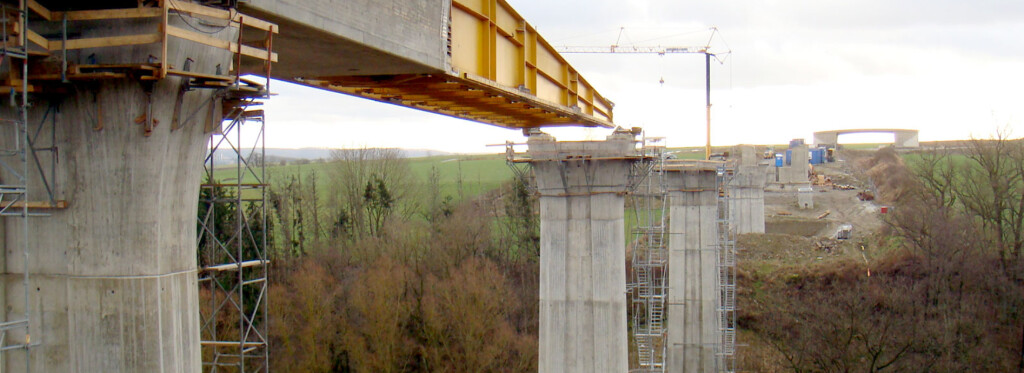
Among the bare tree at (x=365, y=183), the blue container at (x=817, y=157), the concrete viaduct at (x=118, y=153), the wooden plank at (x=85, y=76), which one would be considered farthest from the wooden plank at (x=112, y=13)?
the blue container at (x=817, y=157)

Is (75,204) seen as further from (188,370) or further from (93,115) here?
(188,370)

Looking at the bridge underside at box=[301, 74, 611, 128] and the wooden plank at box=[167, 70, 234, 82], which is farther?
the bridge underside at box=[301, 74, 611, 128]

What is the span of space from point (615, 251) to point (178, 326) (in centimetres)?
1352

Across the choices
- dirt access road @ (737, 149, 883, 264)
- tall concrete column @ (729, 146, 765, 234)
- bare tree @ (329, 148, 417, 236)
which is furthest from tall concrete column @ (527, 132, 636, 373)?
tall concrete column @ (729, 146, 765, 234)

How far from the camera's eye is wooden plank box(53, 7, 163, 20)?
21.2 ft

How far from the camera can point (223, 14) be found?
6750 millimetres

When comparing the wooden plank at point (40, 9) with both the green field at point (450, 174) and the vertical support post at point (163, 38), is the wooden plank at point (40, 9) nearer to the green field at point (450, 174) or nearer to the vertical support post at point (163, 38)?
the vertical support post at point (163, 38)

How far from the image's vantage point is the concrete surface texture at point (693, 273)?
3394 cm

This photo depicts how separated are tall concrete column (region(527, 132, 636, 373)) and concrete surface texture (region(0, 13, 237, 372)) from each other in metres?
13.0

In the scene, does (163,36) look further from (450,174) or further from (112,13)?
(450,174)

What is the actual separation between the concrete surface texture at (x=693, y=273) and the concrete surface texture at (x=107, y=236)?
28.2 meters

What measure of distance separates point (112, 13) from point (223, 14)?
2.59ft

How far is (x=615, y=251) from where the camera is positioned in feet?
65.1

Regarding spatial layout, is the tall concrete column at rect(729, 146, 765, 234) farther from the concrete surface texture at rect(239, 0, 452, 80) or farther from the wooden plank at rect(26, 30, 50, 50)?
the wooden plank at rect(26, 30, 50, 50)
